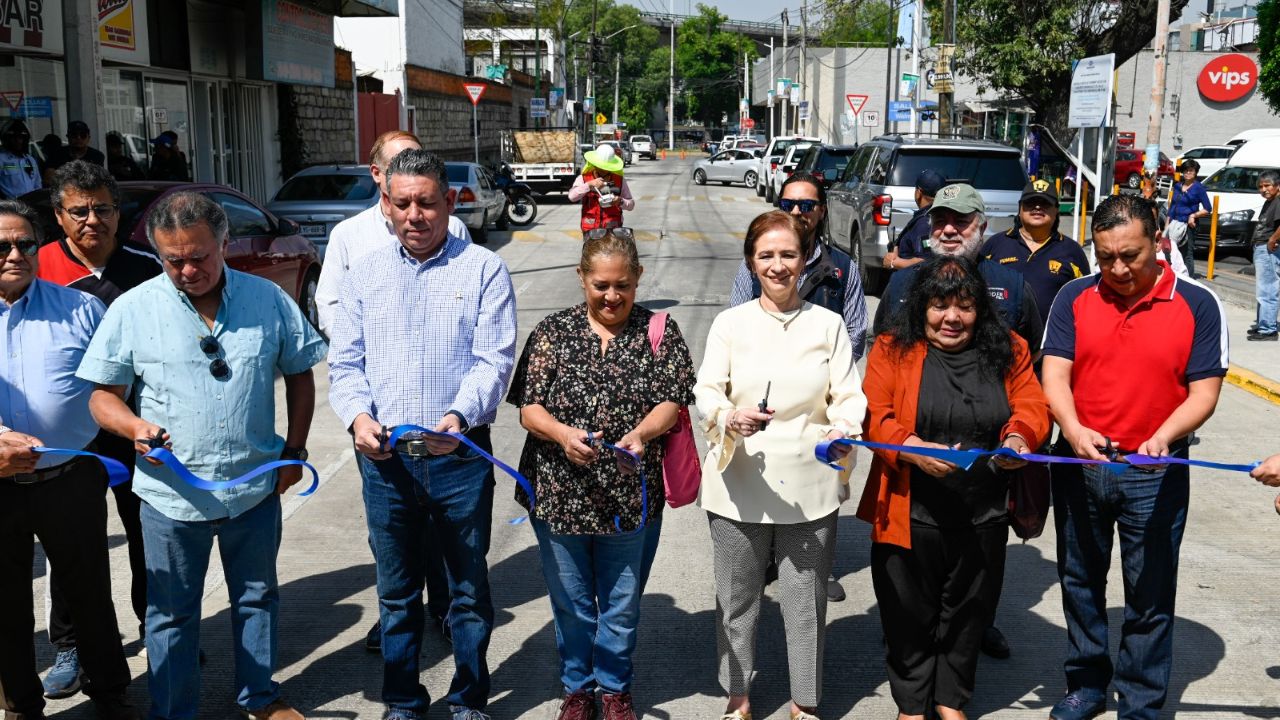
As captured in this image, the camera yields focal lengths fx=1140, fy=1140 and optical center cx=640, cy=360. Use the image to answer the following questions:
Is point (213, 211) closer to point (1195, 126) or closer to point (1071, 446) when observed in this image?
point (1071, 446)

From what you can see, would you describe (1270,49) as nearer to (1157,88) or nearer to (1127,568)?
(1157,88)

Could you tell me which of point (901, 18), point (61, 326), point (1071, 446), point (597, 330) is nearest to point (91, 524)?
point (61, 326)

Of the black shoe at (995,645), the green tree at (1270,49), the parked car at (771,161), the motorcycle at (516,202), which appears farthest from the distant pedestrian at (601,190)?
the green tree at (1270,49)

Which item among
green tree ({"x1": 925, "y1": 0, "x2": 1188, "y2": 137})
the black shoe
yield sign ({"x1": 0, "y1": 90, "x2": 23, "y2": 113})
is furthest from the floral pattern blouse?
green tree ({"x1": 925, "y1": 0, "x2": 1188, "y2": 137})

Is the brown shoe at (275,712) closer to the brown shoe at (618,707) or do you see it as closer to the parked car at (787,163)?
the brown shoe at (618,707)

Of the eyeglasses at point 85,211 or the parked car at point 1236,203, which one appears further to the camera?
the parked car at point 1236,203

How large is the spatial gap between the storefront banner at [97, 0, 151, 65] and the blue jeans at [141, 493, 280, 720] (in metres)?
15.0

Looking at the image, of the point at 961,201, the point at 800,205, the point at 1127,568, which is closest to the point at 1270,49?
the point at 961,201

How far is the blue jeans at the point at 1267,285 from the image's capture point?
1201 centimetres

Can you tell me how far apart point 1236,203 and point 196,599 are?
2136 cm

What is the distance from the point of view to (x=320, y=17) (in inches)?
992

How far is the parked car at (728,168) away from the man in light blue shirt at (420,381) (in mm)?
41009

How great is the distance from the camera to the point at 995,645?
4797 mm

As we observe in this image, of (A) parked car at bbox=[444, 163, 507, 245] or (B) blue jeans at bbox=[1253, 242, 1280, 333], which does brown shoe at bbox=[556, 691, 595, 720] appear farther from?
(A) parked car at bbox=[444, 163, 507, 245]
